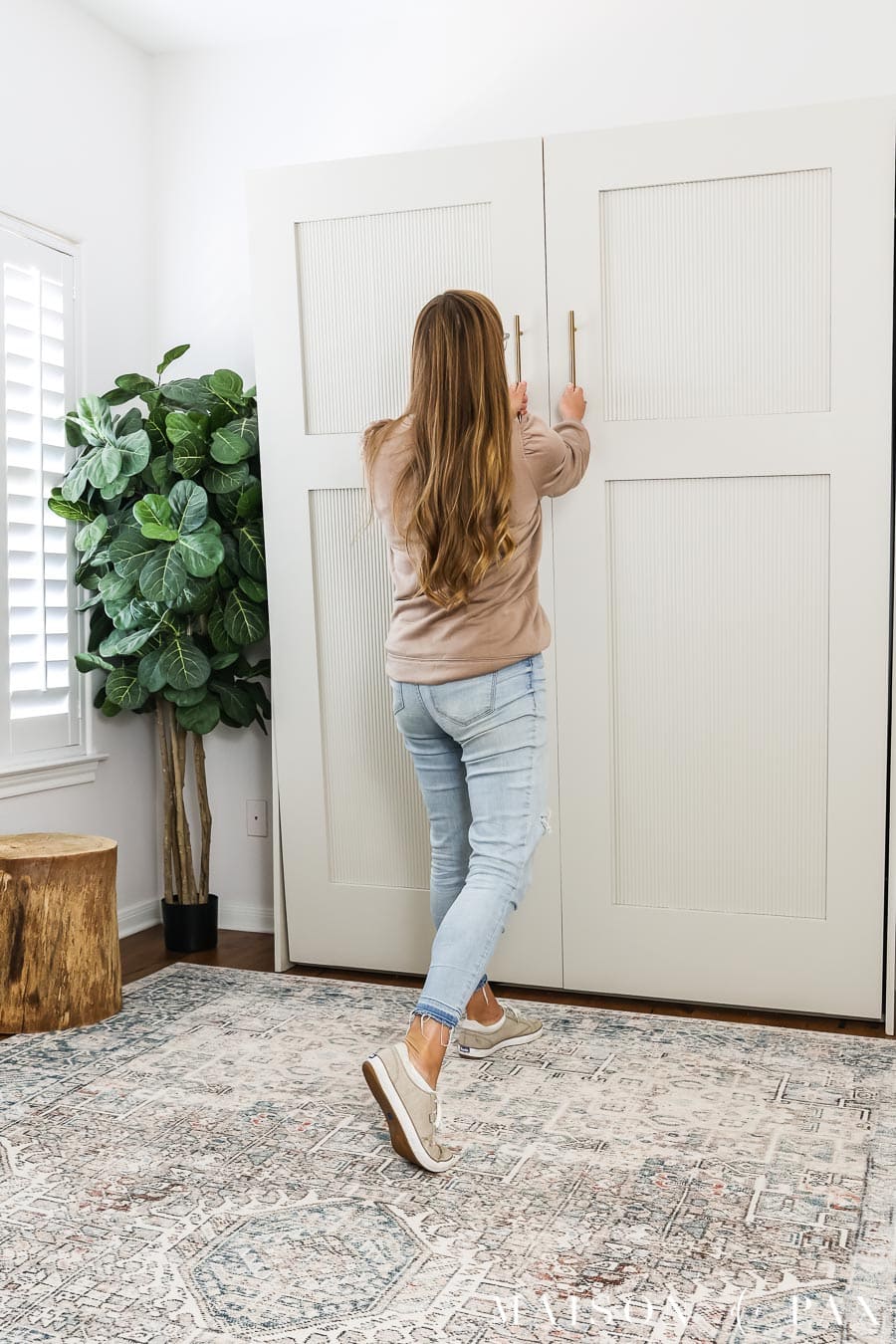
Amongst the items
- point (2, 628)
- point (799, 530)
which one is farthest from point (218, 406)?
point (799, 530)

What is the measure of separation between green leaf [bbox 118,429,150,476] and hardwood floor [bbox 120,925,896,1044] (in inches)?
52.5

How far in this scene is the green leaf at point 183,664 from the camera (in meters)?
3.13

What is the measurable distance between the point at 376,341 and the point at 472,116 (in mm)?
827

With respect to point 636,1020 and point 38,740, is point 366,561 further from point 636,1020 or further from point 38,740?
point 636,1020

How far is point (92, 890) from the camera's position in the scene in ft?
8.85

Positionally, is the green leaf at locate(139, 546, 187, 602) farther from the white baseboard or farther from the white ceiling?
the white ceiling

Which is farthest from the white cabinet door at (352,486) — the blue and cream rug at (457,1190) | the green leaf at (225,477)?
the blue and cream rug at (457,1190)

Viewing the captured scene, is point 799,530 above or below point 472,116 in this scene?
below

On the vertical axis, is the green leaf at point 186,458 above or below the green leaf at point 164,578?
above

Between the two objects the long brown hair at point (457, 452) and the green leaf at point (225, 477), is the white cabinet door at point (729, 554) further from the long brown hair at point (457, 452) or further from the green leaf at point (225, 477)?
the green leaf at point (225, 477)

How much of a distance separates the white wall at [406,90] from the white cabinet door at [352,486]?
0.23m

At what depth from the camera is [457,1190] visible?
1.90 m

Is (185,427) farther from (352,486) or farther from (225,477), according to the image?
(352,486)

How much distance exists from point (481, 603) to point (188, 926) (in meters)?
1.62
